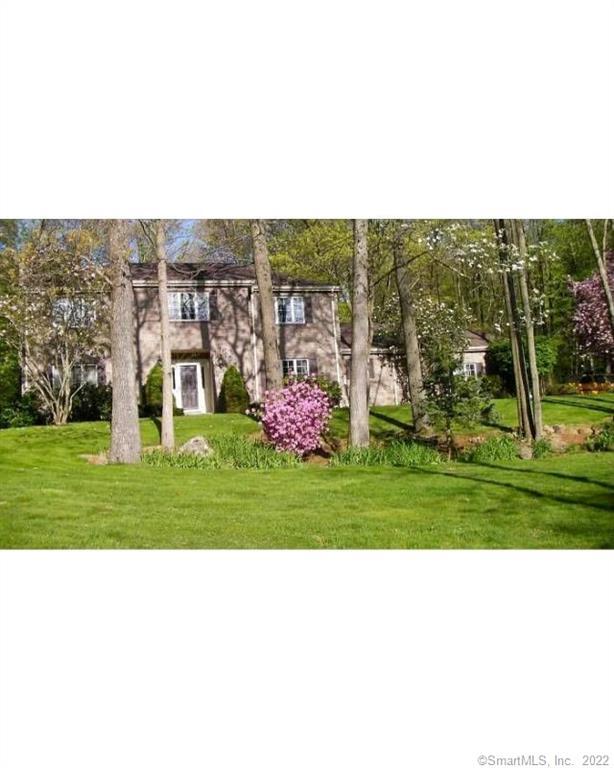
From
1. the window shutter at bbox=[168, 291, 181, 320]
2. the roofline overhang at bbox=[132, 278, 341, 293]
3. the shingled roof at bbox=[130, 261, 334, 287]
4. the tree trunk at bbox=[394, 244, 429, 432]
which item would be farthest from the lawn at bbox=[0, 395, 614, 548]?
the roofline overhang at bbox=[132, 278, 341, 293]

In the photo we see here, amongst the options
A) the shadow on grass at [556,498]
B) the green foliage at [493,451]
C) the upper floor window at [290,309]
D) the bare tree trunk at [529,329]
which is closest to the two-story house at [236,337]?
the upper floor window at [290,309]

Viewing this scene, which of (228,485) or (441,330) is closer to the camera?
(228,485)

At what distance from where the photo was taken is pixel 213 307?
718cm

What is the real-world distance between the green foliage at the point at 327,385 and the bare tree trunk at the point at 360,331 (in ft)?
0.36

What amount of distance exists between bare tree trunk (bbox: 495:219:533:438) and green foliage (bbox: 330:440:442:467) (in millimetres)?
728

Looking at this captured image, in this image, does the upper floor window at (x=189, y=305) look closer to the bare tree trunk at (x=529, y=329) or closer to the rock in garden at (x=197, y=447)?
the rock in garden at (x=197, y=447)

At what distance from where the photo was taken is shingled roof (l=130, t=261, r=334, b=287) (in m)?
6.71

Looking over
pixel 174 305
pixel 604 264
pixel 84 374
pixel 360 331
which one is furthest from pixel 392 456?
pixel 84 374

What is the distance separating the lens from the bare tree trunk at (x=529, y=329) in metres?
6.52
